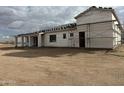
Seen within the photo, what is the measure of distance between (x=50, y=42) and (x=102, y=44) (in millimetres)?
10305

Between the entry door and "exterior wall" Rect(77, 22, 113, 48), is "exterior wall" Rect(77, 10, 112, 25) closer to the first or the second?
"exterior wall" Rect(77, 22, 113, 48)

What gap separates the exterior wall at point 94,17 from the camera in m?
21.5

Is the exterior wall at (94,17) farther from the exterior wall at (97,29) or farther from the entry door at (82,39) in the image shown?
the entry door at (82,39)

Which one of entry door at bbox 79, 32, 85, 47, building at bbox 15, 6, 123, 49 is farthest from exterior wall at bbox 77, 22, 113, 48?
entry door at bbox 79, 32, 85, 47

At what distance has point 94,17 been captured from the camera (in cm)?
2288

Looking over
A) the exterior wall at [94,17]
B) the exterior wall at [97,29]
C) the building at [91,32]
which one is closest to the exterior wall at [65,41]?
the building at [91,32]

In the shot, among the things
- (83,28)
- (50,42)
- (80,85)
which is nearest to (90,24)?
(83,28)

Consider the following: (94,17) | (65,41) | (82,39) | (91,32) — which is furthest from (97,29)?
(65,41)

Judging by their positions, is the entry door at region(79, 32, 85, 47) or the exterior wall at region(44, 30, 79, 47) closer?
the entry door at region(79, 32, 85, 47)

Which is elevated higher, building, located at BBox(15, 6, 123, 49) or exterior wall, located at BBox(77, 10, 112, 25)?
exterior wall, located at BBox(77, 10, 112, 25)

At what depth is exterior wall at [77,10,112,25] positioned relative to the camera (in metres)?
21.5

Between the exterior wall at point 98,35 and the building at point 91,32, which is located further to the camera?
the building at point 91,32

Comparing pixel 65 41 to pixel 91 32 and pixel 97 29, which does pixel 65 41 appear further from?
pixel 97 29
